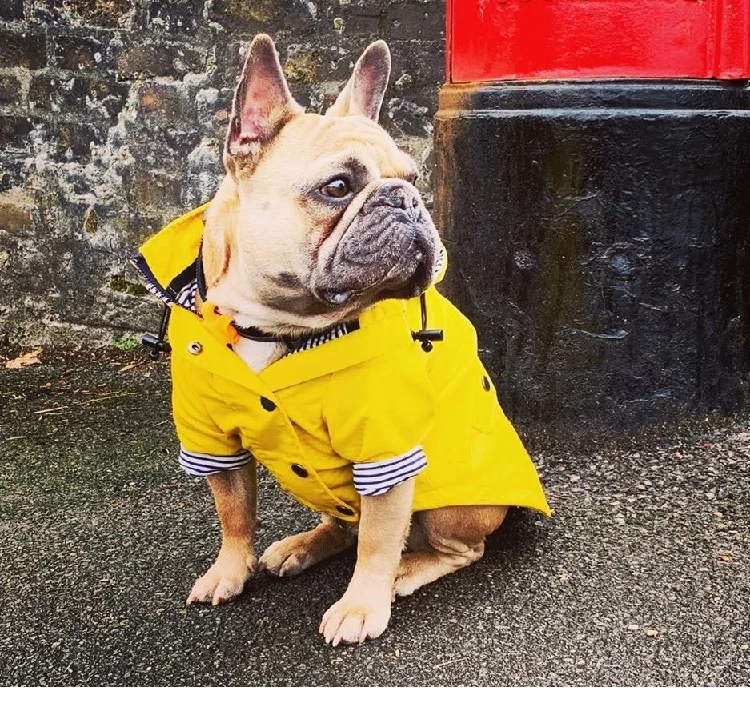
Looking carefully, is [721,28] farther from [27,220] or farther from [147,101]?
[27,220]

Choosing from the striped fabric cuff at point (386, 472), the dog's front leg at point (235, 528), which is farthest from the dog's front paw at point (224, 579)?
the striped fabric cuff at point (386, 472)

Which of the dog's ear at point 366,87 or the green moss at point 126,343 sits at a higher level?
the dog's ear at point 366,87

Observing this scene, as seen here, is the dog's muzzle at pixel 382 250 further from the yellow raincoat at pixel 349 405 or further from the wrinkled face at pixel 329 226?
the yellow raincoat at pixel 349 405

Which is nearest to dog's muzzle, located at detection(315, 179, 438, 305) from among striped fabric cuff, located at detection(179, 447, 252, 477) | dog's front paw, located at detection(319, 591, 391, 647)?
striped fabric cuff, located at detection(179, 447, 252, 477)

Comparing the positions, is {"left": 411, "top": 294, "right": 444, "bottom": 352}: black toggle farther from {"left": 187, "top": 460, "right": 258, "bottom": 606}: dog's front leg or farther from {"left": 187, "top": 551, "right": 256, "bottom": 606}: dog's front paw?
{"left": 187, "top": 551, "right": 256, "bottom": 606}: dog's front paw

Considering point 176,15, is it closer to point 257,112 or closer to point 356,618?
point 257,112

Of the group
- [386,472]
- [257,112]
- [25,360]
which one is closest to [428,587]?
[386,472]

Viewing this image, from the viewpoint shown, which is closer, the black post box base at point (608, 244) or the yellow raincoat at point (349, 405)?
the yellow raincoat at point (349, 405)

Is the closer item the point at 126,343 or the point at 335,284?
the point at 335,284

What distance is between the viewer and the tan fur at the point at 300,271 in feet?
6.34

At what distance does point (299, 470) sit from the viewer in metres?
2.14

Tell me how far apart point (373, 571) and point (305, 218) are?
826mm

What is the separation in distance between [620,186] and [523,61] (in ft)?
1.71

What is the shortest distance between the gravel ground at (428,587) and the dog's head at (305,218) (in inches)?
28.7
